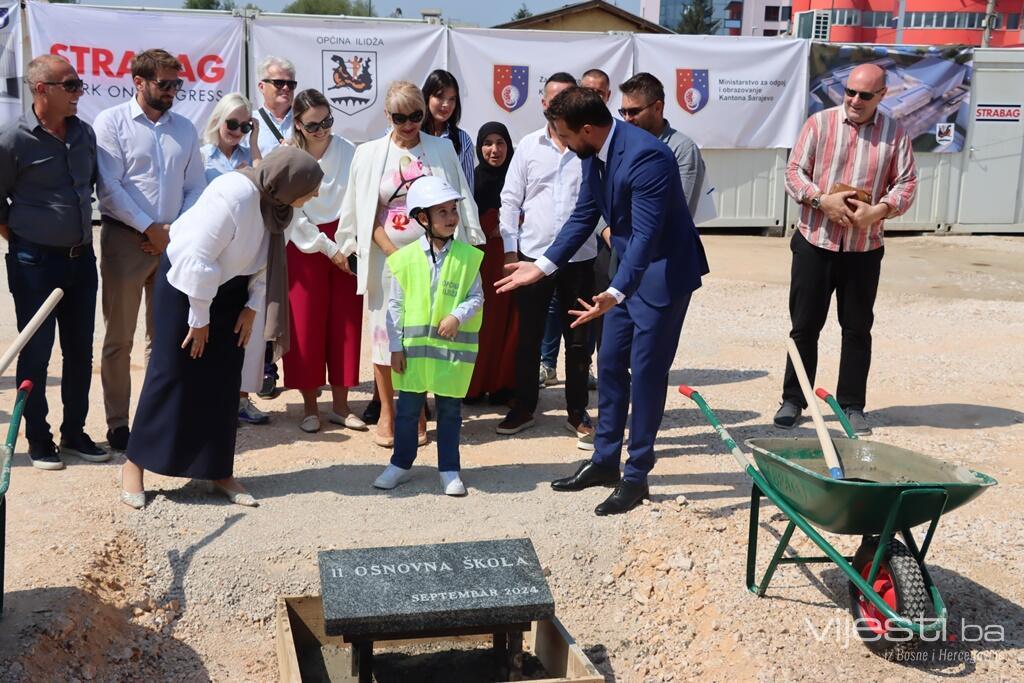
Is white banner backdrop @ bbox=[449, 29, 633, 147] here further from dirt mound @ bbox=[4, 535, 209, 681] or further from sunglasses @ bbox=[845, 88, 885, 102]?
→ dirt mound @ bbox=[4, 535, 209, 681]

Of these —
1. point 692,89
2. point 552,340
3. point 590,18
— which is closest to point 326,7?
point 590,18

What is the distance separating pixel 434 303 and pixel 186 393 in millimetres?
1256

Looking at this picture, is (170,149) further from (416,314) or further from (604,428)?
(604,428)

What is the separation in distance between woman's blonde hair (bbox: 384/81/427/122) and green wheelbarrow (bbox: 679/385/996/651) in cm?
249

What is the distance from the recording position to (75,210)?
5.52 metres

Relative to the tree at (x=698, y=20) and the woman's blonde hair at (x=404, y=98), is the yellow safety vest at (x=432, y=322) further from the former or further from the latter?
the tree at (x=698, y=20)

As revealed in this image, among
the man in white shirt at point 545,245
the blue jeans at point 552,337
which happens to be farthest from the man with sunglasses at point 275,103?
the blue jeans at point 552,337

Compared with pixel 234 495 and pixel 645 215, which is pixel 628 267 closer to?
pixel 645 215

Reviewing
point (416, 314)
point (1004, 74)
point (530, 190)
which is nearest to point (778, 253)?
→ point (1004, 74)

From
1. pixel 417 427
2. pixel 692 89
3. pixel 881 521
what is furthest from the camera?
pixel 692 89

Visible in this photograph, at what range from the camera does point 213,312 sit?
489 cm

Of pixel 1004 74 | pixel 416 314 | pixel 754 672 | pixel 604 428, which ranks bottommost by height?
pixel 754 672

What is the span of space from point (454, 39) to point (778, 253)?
5321mm

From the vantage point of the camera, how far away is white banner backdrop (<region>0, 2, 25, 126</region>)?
1322 cm
